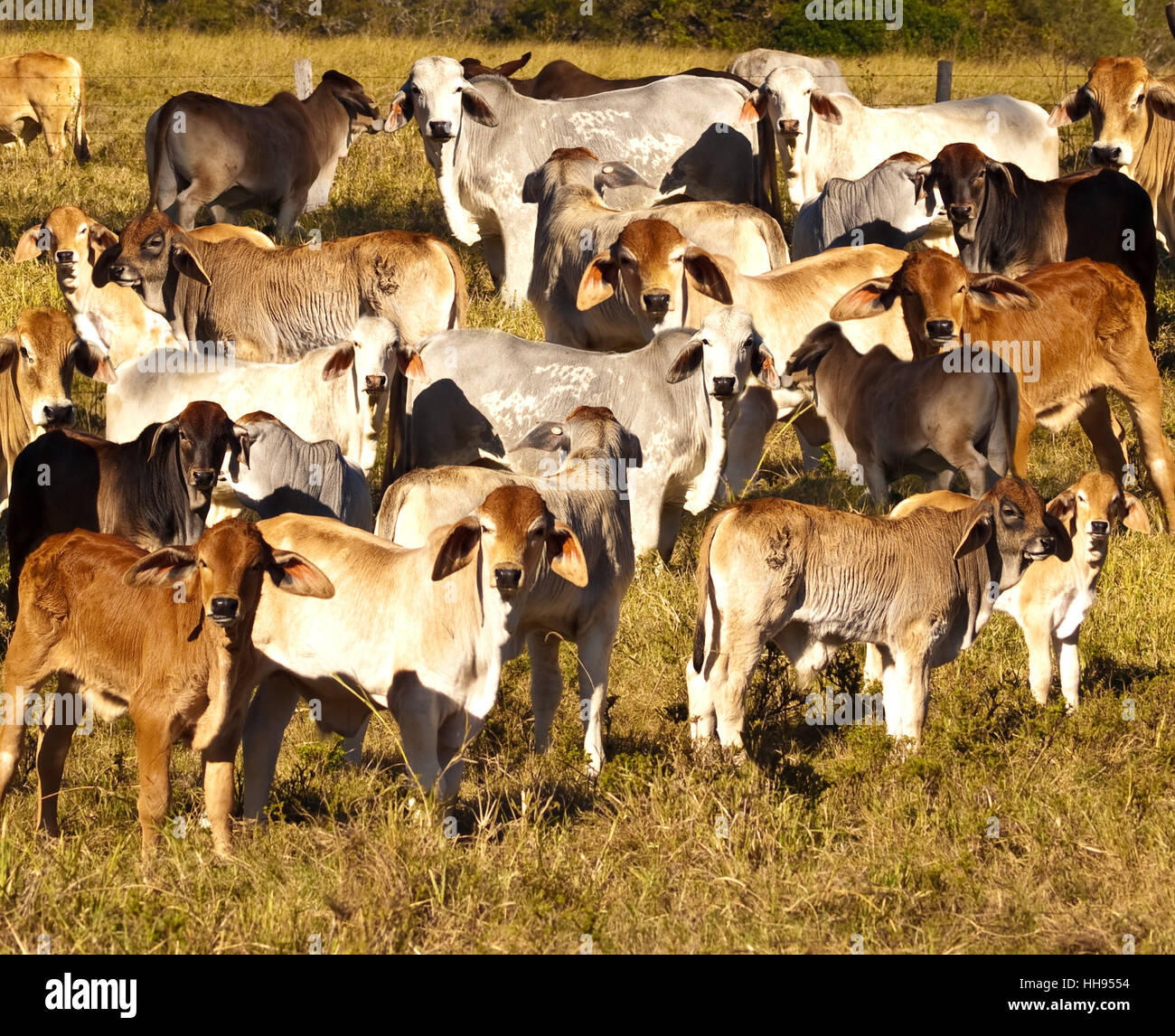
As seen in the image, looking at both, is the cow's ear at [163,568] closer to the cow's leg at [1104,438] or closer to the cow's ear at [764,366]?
the cow's ear at [764,366]

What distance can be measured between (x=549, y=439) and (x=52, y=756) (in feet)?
9.13

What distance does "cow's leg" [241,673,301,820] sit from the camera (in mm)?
6859

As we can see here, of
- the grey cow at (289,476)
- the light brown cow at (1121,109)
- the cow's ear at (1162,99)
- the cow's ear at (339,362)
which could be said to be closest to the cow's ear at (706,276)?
the cow's ear at (339,362)

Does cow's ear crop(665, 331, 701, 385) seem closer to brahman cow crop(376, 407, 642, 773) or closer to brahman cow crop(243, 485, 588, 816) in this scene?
brahman cow crop(376, 407, 642, 773)

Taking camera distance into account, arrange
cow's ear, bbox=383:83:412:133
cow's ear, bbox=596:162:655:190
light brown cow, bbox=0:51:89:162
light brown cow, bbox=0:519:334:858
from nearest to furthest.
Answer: light brown cow, bbox=0:519:334:858, cow's ear, bbox=383:83:412:133, cow's ear, bbox=596:162:655:190, light brown cow, bbox=0:51:89:162

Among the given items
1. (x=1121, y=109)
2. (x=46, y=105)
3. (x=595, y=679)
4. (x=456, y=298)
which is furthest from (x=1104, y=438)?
(x=46, y=105)

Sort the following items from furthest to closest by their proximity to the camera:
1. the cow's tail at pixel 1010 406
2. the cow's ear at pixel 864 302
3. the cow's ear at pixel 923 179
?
the cow's ear at pixel 923 179 → the cow's ear at pixel 864 302 → the cow's tail at pixel 1010 406

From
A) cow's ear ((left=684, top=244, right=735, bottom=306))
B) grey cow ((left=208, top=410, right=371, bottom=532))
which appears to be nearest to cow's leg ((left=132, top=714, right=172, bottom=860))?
grey cow ((left=208, top=410, right=371, bottom=532))

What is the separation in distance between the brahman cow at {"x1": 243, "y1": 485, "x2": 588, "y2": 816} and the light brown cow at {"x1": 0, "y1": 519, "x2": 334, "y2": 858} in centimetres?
26

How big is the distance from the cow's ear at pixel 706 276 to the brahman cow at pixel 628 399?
906 millimetres

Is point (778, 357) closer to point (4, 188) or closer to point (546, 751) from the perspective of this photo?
point (546, 751)

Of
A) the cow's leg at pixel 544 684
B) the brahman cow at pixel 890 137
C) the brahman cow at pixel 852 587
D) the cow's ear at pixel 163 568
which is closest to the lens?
the cow's ear at pixel 163 568

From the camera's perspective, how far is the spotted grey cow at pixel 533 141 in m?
13.0

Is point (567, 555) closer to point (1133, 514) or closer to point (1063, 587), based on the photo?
point (1063, 587)
